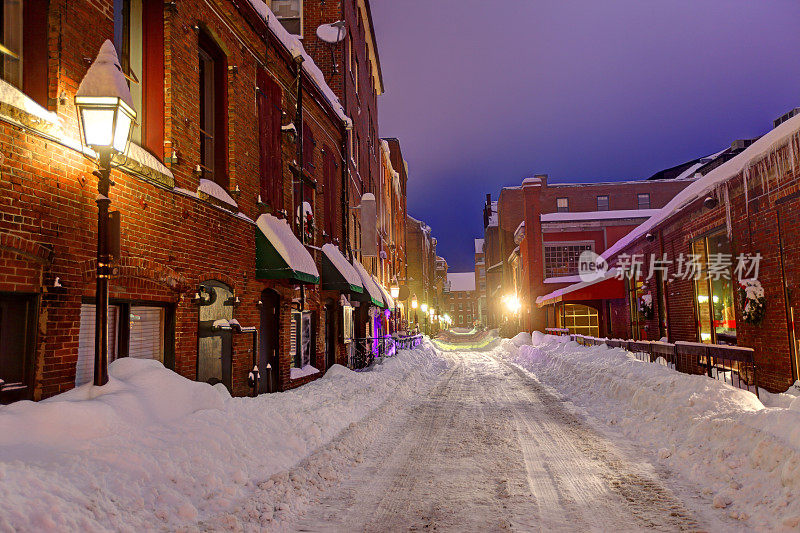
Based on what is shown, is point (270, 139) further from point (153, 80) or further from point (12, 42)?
point (12, 42)

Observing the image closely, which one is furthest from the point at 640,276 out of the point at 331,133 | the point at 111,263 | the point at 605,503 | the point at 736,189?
the point at 111,263

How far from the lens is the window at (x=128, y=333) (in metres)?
5.94

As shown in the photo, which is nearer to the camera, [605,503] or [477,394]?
[605,503]

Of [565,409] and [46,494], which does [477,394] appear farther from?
[46,494]

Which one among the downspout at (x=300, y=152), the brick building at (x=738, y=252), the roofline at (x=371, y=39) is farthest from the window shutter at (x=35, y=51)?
the roofline at (x=371, y=39)

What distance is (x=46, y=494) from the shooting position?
3582 mm

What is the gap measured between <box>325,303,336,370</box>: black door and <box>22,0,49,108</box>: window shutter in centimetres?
1115

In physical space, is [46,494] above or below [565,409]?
above

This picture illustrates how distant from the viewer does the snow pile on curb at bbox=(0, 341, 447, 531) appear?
3.67m

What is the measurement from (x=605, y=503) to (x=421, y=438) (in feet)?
10.9

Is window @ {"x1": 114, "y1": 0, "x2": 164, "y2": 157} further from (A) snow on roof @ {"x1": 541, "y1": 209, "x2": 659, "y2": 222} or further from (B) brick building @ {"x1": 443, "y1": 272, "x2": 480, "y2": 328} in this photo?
(B) brick building @ {"x1": 443, "y1": 272, "x2": 480, "y2": 328}

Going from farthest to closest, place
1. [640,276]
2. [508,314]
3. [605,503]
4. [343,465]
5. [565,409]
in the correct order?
[508,314] < [640,276] < [565,409] < [343,465] < [605,503]

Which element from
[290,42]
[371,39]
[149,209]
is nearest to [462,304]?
[371,39]

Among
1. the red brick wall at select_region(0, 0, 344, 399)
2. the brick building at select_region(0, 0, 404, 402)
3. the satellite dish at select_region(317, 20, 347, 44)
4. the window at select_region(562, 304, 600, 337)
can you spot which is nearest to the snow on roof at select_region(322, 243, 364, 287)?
the brick building at select_region(0, 0, 404, 402)
